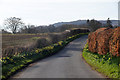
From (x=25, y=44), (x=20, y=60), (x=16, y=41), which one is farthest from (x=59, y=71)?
(x=16, y=41)

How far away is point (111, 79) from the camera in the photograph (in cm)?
1045

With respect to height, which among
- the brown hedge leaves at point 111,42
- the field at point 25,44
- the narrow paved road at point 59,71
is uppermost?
the brown hedge leaves at point 111,42

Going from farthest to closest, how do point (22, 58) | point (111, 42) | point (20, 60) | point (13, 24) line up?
point (13, 24), point (22, 58), point (20, 60), point (111, 42)

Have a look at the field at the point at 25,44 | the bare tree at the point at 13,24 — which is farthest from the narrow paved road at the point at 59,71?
the bare tree at the point at 13,24

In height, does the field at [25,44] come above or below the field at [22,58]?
above

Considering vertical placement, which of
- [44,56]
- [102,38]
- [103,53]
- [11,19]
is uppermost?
[11,19]

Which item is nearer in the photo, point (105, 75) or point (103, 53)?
point (105, 75)

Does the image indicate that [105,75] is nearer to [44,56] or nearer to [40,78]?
[40,78]

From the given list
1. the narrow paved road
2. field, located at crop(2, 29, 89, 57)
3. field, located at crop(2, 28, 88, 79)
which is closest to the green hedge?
field, located at crop(2, 28, 88, 79)

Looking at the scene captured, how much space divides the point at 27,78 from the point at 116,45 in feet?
18.4

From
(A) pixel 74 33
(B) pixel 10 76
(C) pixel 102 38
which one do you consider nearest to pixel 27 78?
(B) pixel 10 76

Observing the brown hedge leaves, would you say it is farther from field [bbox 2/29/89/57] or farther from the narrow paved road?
field [bbox 2/29/89/57]

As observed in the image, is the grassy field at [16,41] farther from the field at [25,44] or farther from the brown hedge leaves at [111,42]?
the brown hedge leaves at [111,42]

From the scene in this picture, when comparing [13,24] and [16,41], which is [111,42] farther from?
[13,24]
